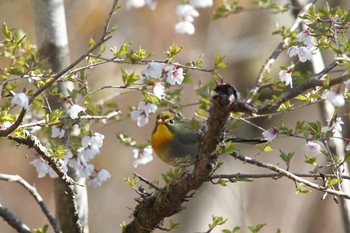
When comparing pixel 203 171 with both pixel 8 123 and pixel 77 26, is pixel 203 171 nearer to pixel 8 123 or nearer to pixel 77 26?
pixel 8 123

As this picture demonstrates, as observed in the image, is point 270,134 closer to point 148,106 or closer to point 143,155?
point 148,106

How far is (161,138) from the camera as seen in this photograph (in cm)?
311

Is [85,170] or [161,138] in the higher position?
[161,138]

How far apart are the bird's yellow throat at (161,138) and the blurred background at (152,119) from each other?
2.54 metres

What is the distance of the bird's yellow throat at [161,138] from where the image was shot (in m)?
3.07

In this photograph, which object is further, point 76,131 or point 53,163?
point 76,131

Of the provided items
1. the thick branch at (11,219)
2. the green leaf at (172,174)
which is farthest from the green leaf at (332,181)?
the thick branch at (11,219)

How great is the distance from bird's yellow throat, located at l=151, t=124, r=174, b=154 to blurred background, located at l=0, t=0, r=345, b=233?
254 centimetres

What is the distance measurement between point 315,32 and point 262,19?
474 cm

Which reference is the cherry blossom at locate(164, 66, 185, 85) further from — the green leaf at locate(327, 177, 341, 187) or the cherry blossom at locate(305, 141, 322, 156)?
the green leaf at locate(327, 177, 341, 187)

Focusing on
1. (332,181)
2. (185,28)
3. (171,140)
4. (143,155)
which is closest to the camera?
(332,181)

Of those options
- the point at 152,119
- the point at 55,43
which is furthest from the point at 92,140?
the point at 152,119

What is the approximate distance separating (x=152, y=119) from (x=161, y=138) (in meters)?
2.82

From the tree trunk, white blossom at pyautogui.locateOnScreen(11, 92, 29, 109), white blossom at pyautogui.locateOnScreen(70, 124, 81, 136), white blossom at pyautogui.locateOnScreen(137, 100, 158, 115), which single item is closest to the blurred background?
the tree trunk
